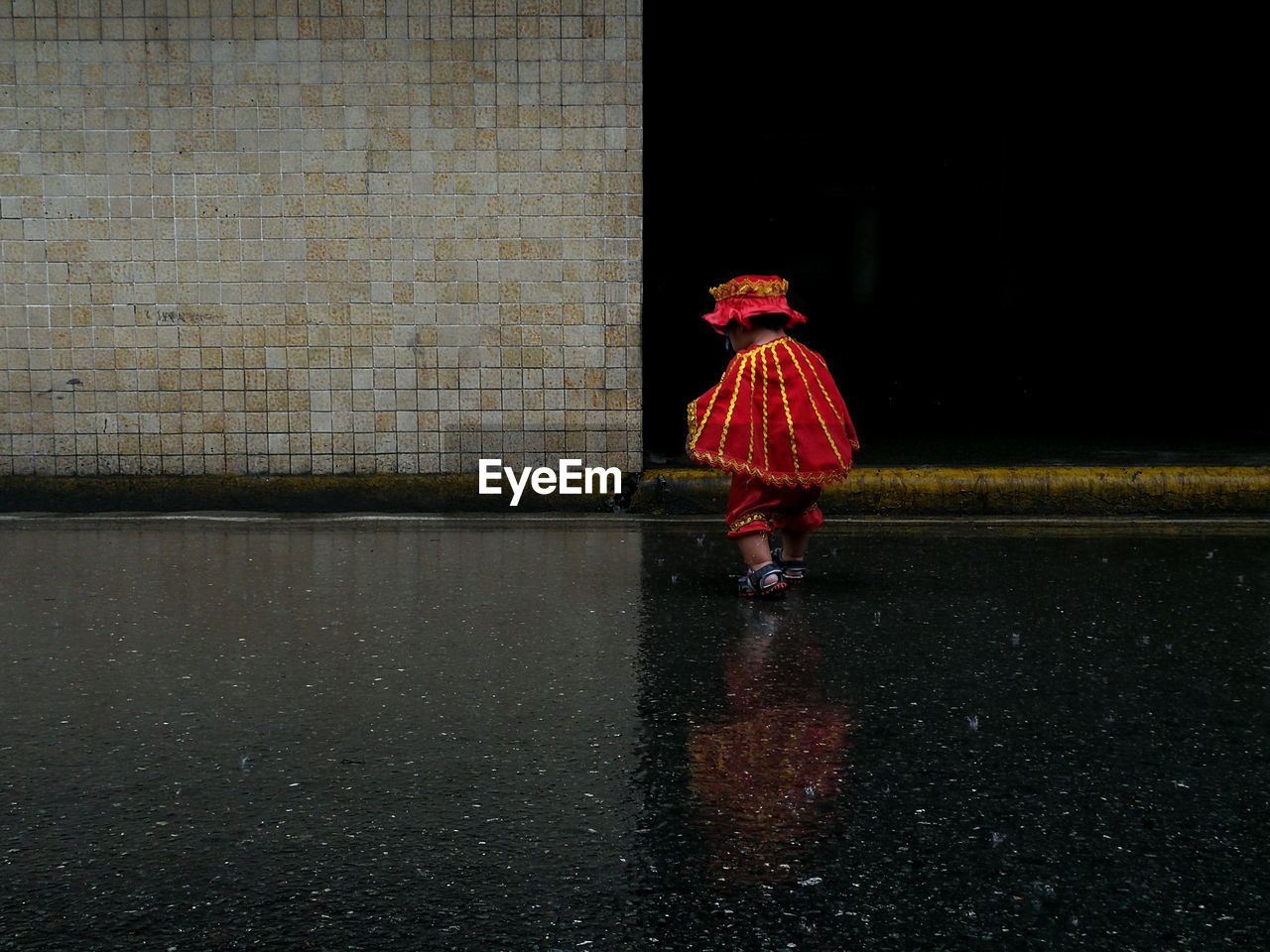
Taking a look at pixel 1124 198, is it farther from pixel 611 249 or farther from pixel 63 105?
pixel 63 105

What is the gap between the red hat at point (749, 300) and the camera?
6422mm

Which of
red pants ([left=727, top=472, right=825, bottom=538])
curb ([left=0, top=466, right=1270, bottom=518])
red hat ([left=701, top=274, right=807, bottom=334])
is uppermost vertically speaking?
red hat ([left=701, top=274, right=807, bottom=334])

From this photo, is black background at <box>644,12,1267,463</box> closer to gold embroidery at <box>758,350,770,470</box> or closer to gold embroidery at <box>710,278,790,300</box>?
gold embroidery at <box>710,278,790,300</box>

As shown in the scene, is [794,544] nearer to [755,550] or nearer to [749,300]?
[755,550]

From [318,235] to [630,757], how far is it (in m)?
5.97

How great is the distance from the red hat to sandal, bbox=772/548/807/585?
3.35ft

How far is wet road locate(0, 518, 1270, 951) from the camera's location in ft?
9.66

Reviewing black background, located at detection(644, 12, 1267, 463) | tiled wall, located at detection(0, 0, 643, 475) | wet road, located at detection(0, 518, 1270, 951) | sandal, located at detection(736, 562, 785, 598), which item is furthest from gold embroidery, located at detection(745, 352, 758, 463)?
black background, located at detection(644, 12, 1267, 463)

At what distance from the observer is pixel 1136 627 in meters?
5.65

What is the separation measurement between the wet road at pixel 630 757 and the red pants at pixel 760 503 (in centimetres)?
33

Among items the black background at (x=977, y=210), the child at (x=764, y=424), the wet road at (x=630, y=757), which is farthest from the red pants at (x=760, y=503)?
the black background at (x=977, y=210)

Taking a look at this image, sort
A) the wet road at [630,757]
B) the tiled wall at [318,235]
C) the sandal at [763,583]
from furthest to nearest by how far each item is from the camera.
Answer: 1. the tiled wall at [318,235]
2. the sandal at [763,583]
3. the wet road at [630,757]

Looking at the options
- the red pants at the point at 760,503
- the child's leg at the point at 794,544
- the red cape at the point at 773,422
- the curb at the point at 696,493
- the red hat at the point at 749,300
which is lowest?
the curb at the point at 696,493

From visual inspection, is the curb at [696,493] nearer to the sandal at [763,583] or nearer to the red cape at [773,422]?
the red cape at [773,422]
